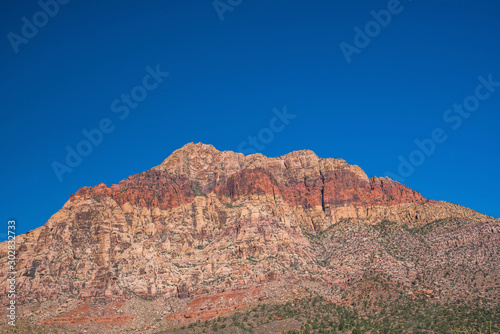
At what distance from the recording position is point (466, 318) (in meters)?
101

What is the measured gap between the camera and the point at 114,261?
14662 cm

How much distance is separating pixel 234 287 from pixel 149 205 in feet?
165

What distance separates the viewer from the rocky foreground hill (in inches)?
4791

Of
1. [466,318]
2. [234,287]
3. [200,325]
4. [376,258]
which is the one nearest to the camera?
[466,318]

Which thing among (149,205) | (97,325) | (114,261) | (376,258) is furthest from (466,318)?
(149,205)

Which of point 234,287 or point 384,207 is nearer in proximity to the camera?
point 234,287

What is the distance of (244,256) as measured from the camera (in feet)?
481

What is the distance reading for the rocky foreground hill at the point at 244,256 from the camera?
121688mm

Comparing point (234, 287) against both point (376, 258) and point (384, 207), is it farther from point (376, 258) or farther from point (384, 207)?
→ point (384, 207)

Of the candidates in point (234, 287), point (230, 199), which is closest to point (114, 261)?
point (234, 287)

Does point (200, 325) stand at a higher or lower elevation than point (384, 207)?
lower

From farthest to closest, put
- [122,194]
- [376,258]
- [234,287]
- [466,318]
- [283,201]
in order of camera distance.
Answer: [283,201]
[122,194]
[376,258]
[234,287]
[466,318]

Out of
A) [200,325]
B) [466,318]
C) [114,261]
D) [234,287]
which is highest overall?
[114,261]

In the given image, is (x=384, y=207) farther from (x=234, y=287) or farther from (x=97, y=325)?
(x=97, y=325)
